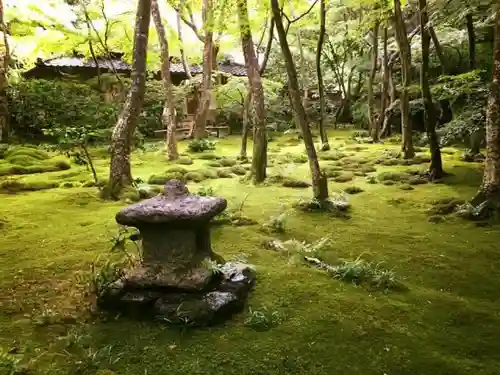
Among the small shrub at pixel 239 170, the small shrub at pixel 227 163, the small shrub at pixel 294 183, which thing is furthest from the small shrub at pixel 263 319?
the small shrub at pixel 227 163

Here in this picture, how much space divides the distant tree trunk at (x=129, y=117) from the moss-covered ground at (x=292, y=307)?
1.22 m

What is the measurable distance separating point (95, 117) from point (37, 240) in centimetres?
1491

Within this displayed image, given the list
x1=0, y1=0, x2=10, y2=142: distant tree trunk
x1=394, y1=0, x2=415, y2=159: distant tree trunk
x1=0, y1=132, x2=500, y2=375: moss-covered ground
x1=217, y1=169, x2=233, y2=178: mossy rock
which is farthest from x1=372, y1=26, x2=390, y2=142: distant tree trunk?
x1=0, y1=0, x2=10, y2=142: distant tree trunk

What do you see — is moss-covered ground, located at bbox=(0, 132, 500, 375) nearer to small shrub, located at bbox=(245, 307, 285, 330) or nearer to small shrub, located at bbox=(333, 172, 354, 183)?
small shrub, located at bbox=(245, 307, 285, 330)

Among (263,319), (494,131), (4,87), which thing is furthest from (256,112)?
(4,87)

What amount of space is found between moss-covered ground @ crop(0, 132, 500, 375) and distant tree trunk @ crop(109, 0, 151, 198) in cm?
122

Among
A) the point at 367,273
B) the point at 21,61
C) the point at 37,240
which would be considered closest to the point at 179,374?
the point at 367,273

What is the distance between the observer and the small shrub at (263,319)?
4192mm

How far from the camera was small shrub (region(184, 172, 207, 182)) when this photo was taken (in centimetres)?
1243

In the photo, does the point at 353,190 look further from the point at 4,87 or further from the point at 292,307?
the point at 4,87

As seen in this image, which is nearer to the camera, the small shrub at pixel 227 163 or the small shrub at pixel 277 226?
the small shrub at pixel 277 226

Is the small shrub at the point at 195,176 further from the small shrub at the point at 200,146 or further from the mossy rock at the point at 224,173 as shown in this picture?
the small shrub at the point at 200,146

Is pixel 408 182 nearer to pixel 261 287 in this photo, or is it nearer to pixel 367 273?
pixel 367 273

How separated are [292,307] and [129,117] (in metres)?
6.68
